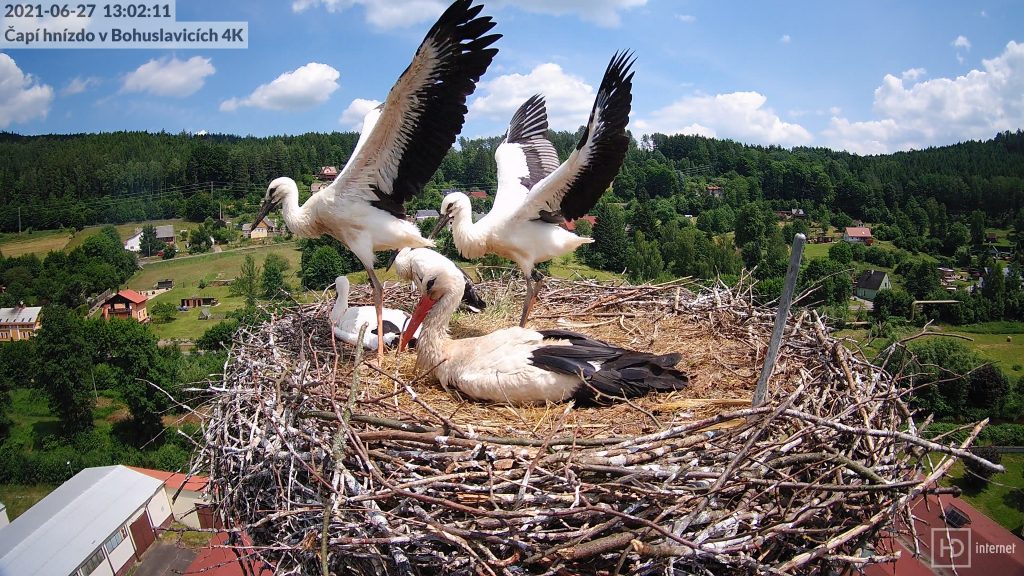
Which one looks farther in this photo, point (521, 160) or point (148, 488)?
point (148, 488)

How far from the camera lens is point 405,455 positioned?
7.69 feet

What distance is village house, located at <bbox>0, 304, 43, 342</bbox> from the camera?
31.2 meters

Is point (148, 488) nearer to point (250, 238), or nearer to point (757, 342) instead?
point (757, 342)

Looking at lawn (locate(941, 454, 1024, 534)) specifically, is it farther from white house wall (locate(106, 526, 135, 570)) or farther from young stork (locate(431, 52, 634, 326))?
white house wall (locate(106, 526, 135, 570))

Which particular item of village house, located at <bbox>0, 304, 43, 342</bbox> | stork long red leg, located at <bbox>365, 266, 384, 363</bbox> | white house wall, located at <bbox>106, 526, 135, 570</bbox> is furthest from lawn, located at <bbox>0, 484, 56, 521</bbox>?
stork long red leg, located at <bbox>365, 266, 384, 363</bbox>

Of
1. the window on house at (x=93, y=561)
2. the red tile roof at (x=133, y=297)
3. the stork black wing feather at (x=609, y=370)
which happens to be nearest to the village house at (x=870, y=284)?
the stork black wing feather at (x=609, y=370)

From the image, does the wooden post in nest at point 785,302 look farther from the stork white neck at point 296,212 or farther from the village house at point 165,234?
the village house at point 165,234

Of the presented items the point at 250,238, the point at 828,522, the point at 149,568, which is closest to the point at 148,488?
the point at 149,568

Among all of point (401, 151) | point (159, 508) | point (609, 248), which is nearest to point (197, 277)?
point (159, 508)

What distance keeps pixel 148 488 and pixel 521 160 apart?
14267 mm

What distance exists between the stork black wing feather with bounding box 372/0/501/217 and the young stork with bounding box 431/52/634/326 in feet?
1.48

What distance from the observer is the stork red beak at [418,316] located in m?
3.83

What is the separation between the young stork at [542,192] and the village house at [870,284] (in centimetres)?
3290

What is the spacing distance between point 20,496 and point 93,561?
28.3 ft
